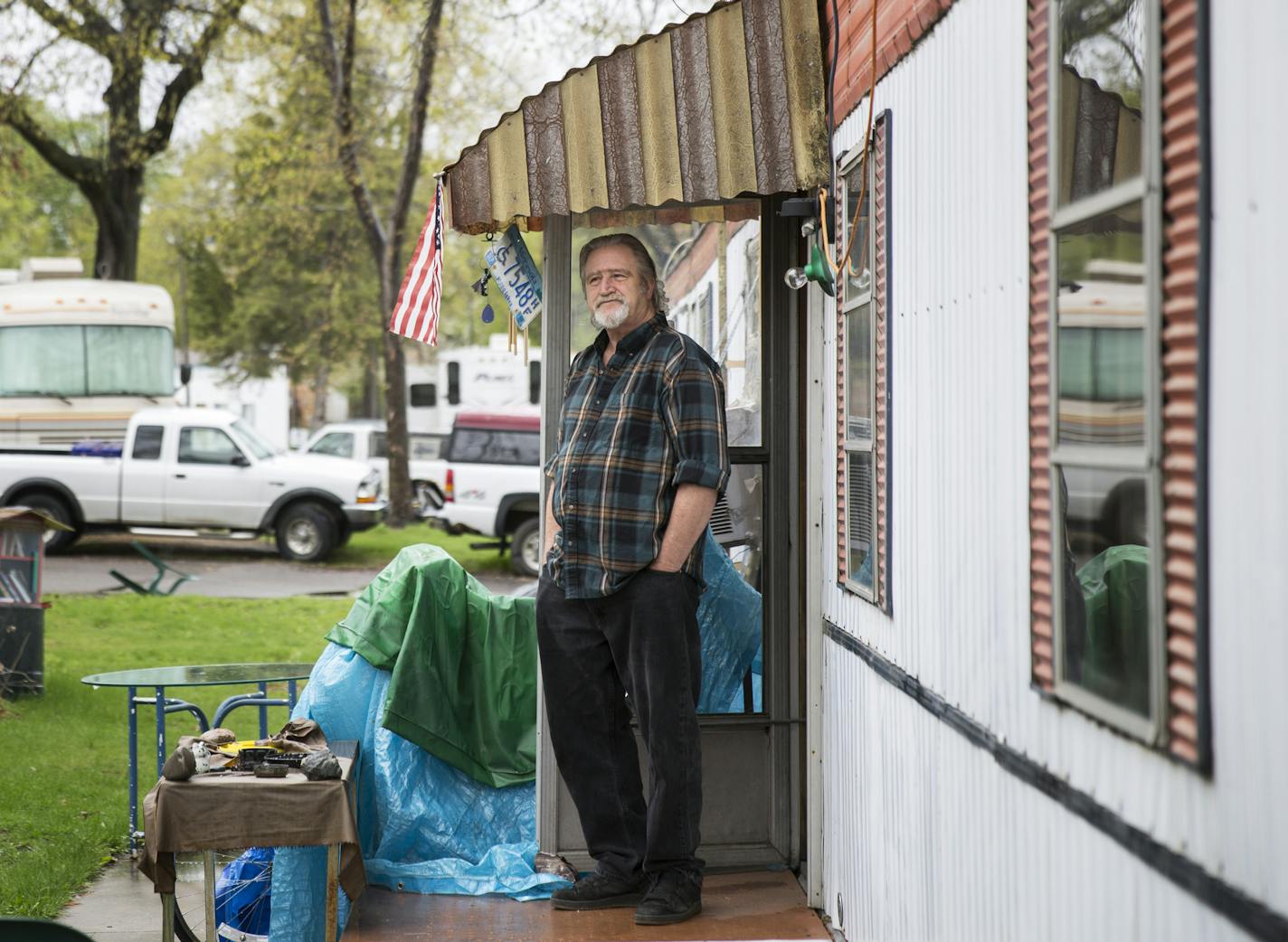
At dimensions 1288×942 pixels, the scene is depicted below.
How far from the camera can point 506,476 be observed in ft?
54.5

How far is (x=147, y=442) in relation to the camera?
707 inches

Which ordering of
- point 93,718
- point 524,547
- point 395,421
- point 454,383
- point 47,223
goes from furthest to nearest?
point 47,223 → point 454,383 → point 395,421 → point 524,547 → point 93,718

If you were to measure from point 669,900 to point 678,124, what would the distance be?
2496mm

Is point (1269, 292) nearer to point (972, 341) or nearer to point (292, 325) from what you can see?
point (972, 341)

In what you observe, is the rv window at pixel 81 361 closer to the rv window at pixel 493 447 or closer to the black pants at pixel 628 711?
the rv window at pixel 493 447

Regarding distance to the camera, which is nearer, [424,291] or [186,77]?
[424,291]

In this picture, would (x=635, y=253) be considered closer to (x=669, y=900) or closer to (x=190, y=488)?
(x=669, y=900)

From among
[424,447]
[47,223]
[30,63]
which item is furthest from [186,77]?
[47,223]

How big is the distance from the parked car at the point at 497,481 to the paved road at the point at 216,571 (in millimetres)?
507

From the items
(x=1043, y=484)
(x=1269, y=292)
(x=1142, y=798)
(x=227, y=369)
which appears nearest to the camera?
(x=1269, y=292)

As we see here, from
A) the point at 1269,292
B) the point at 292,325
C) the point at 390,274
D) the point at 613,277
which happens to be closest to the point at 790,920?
the point at 613,277

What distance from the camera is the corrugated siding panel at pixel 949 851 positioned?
231 centimetres

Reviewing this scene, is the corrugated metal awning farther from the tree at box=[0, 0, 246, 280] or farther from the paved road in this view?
the tree at box=[0, 0, 246, 280]

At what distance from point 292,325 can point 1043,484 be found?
34332 mm
